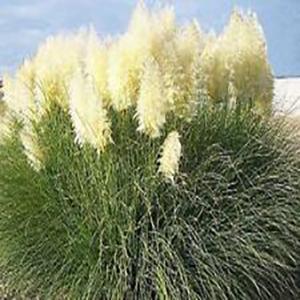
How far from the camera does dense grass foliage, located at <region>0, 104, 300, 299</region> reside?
3607 mm

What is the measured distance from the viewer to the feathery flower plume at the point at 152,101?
353 cm

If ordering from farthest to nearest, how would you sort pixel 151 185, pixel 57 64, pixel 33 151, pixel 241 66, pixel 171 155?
→ pixel 57 64, pixel 241 66, pixel 33 151, pixel 151 185, pixel 171 155

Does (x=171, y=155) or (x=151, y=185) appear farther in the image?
(x=151, y=185)

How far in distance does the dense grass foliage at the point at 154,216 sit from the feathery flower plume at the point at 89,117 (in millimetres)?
78

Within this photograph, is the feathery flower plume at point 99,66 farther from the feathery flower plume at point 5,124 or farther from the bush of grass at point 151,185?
the feathery flower plume at point 5,124

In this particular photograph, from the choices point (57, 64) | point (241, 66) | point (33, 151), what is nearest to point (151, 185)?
point (33, 151)

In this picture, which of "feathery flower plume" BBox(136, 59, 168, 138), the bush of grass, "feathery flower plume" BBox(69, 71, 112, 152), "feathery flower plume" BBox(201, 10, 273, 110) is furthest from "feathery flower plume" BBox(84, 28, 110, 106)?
"feathery flower plume" BBox(201, 10, 273, 110)

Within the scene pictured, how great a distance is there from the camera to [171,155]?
136 inches

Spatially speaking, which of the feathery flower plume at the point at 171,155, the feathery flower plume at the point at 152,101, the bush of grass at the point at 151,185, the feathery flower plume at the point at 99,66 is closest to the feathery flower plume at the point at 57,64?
the bush of grass at the point at 151,185

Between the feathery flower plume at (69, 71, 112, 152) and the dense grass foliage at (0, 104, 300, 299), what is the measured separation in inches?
3.1

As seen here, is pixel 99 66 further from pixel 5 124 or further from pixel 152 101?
pixel 5 124

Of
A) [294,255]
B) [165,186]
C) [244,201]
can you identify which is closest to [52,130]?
[165,186]

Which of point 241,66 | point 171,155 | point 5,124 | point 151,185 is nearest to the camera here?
point 171,155

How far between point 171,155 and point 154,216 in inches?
12.7
